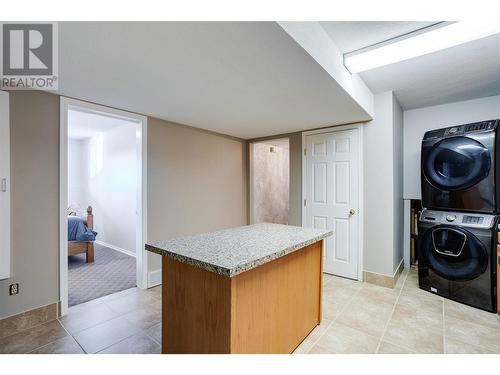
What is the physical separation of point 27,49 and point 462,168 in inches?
148

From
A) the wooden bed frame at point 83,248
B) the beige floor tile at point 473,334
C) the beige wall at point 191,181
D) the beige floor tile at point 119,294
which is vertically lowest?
the beige floor tile at point 119,294

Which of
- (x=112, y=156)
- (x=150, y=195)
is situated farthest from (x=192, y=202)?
(x=112, y=156)

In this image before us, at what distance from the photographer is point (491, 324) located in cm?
206

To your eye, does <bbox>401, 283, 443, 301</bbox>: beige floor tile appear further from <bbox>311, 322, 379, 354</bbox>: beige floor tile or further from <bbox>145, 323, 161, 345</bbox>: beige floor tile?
<bbox>145, 323, 161, 345</bbox>: beige floor tile

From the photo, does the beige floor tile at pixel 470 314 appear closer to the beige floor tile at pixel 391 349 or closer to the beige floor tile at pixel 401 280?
the beige floor tile at pixel 401 280

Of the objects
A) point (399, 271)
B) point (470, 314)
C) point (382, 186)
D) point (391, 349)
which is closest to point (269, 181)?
point (382, 186)

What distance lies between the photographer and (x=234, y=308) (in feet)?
4.05

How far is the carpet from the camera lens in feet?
8.98

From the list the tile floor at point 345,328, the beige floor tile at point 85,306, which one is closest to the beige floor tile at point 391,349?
the tile floor at point 345,328

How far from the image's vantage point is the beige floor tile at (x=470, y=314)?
2102 mm

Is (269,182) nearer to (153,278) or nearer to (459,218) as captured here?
(153,278)

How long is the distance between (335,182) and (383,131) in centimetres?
85

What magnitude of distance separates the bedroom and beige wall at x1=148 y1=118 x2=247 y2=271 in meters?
0.32

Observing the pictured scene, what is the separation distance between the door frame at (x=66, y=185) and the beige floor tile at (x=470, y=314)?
10.5ft
